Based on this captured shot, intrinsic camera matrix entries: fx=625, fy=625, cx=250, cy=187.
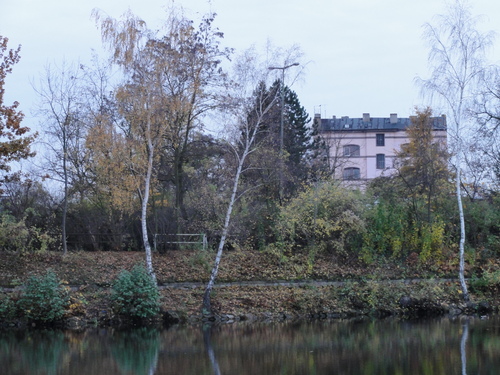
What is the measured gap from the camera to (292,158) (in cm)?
3938

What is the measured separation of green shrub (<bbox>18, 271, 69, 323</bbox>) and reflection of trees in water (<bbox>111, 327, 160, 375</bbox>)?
2843 millimetres

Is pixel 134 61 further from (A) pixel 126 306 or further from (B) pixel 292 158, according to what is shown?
(B) pixel 292 158

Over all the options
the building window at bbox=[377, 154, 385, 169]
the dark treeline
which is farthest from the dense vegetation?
the building window at bbox=[377, 154, 385, 169]

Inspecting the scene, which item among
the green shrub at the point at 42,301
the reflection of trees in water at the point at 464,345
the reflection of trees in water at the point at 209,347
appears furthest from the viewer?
the green shrub at the point at 42,301

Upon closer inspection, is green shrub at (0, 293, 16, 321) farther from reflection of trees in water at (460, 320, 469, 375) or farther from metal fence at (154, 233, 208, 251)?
reflection of trees in water at (460, 320, 469, 375)

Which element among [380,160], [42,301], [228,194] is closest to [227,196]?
[228,194]

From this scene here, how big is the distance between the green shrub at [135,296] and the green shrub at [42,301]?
2168 millimetres

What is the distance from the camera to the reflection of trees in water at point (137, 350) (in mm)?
16250

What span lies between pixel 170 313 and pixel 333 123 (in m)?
46.7

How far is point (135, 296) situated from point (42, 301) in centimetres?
353

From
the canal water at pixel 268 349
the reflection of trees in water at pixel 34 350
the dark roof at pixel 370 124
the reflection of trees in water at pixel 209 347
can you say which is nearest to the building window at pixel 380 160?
the dark roof at pixel 370 124

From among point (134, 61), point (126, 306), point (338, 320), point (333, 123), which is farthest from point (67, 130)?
point (333, 123)

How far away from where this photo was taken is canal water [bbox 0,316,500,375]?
52.1ft

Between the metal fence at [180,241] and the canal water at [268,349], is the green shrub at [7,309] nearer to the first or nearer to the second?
the canal water at [268,349]
